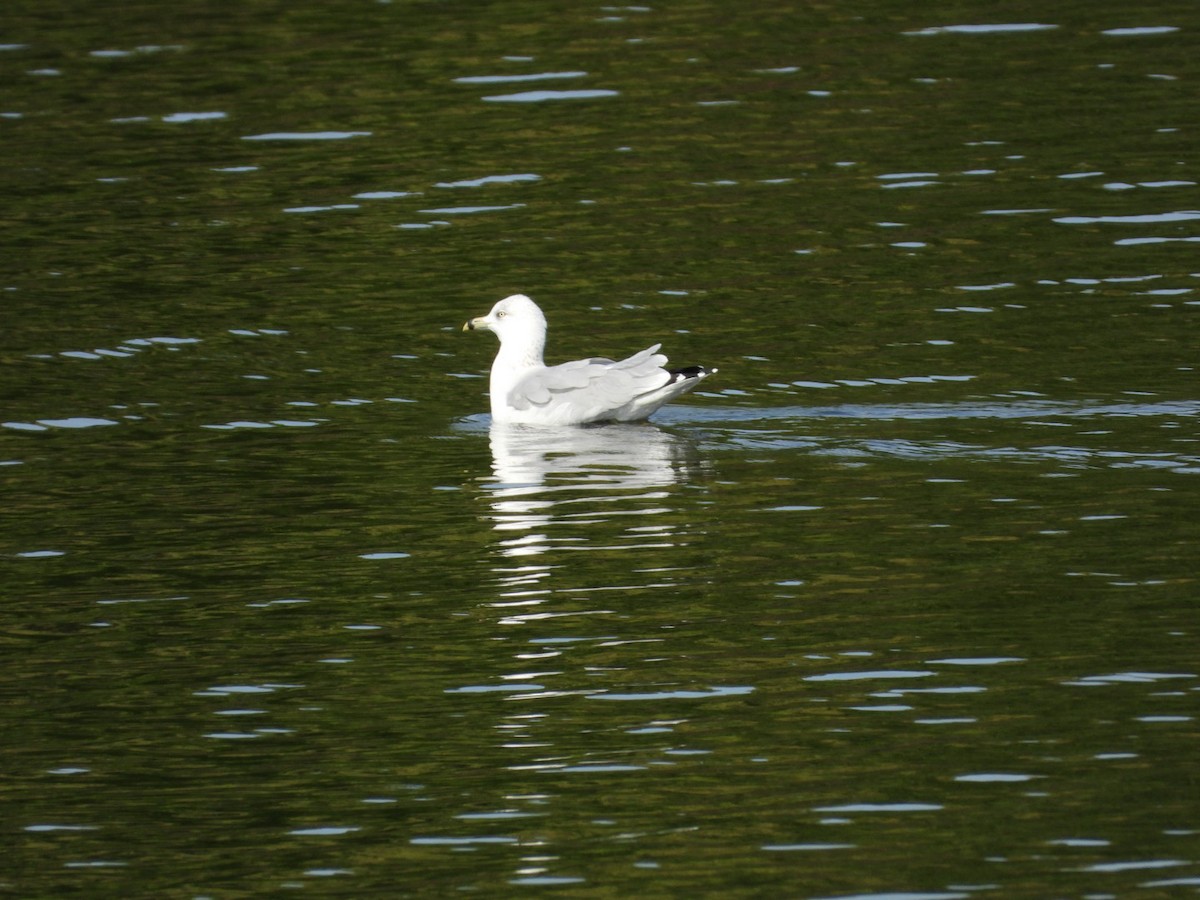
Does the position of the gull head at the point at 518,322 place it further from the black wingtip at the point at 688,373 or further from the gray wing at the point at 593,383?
the black wingtip at the point at 688,373

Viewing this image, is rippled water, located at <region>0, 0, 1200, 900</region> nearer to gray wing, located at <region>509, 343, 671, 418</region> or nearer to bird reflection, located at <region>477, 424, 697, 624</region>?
bird reflection, located at <region>477, 424, 697, 624</region>

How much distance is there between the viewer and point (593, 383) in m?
16.3

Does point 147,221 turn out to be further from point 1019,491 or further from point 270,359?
point 1019,491

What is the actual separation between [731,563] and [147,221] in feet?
41.8

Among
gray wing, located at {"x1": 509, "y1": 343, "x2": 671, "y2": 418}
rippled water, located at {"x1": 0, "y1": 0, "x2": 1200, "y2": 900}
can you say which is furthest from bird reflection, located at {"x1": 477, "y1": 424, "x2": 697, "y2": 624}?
gray wing, located at {"x1": 509, "y1": 343, "x2": 671, "y2": 418}

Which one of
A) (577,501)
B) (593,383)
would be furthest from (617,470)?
(593,383)

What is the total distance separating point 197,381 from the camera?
18031 millimetres

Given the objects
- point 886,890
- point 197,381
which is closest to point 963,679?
point 886,890

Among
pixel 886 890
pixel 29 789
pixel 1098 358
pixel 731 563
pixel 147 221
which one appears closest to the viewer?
pixel 886 890

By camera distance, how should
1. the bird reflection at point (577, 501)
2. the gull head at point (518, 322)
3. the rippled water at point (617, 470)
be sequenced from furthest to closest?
the gull head at point (518, 322), the bird reflection at point (577, 501), the rippled water at point (617, 470)

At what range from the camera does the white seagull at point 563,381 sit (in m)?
15.9

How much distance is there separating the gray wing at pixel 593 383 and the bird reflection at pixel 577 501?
8.3 inches

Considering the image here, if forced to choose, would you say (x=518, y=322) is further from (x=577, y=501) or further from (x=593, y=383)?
(x=577, y=501)

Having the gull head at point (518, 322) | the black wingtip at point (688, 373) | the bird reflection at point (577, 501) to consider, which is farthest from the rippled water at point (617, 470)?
the gull head at point (518, 322)
